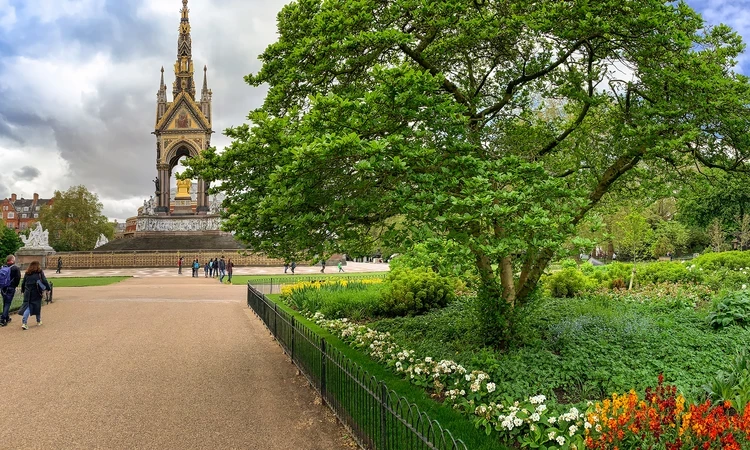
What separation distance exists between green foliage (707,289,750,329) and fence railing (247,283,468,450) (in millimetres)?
6116

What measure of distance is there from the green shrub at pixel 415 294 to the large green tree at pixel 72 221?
6017 cm

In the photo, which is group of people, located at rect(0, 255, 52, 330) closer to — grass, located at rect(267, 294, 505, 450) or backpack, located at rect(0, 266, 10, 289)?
backpack, located at rect(0, 266, 10, 289)

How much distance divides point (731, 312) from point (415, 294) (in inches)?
259

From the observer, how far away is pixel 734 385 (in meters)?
6.02

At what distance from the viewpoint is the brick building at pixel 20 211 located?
10825 centimetres

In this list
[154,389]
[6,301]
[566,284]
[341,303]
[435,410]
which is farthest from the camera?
[566,284]

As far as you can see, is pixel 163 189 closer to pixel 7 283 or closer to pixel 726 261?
pixel 7 283

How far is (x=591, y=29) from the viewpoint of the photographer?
22.6ft

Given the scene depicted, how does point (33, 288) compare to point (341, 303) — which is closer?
point (33, 288)

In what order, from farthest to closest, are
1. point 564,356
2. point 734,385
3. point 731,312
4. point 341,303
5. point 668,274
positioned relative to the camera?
point 668,274, point 341,303, point 731,312, point 564,356, point 734,385

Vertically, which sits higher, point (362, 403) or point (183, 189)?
point (183, 189)

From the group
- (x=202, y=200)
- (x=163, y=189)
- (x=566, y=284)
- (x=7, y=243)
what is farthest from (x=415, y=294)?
(x=163, y=189)

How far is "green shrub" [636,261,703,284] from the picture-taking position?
1555 cm

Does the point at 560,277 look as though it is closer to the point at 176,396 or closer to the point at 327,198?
the point at 327,198
